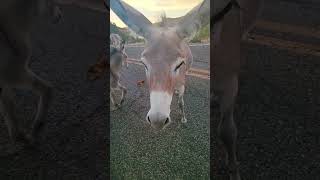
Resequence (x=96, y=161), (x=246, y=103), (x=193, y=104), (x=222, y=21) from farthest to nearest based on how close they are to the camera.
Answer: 1. (x=246, y=103)
2. (x=96, y=161)
3. (x=222, y=21)
4. (x=193, y=104)

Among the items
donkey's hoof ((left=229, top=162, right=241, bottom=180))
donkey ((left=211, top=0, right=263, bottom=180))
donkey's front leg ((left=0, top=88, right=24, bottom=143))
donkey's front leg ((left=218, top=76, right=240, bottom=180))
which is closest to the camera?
donkey ((left=211, top=0, right=263, bottom=180))

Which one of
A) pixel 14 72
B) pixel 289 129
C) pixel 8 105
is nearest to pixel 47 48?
pixel 8 105

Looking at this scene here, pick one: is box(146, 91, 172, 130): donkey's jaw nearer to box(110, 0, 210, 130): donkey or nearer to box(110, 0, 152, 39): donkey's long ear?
box(110, 0, 210, 130): donkey

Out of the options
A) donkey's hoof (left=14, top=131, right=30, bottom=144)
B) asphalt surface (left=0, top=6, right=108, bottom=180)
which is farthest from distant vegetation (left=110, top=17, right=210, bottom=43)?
donkey's hoof (left=14, top=131, right=30, bottom=144)

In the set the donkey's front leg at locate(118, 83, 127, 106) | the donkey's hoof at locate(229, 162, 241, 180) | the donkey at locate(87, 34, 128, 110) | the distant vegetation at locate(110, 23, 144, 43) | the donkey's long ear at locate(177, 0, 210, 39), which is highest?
the donkey's long ear at locate(177, 0, 210, 39)

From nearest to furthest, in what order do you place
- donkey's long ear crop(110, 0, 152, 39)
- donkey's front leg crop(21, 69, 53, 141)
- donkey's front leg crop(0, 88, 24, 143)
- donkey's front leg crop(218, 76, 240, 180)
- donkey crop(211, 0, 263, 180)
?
donkey's long ear crop(110, 0, 152, 39) → donkey crop(211, 0, 263, 180) → donkey's front leg crop(218, 76, 240, 180) → donkey's front leg crop(21, 69, 53, 141) → donkey's front leg crop(0, 88, 24, 143)

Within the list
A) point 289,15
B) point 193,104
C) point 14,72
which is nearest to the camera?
point 193,104

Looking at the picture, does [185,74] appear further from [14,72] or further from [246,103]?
[246,103]

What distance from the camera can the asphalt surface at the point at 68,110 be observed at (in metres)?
2.76

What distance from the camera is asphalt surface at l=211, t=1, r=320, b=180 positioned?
9.05 ft

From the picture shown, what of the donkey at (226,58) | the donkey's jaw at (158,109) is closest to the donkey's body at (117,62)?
the donkey's jaw at (158,109)

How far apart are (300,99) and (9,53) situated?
2132 mm

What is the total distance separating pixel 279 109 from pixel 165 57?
77.5 inches

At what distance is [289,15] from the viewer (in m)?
4.73
